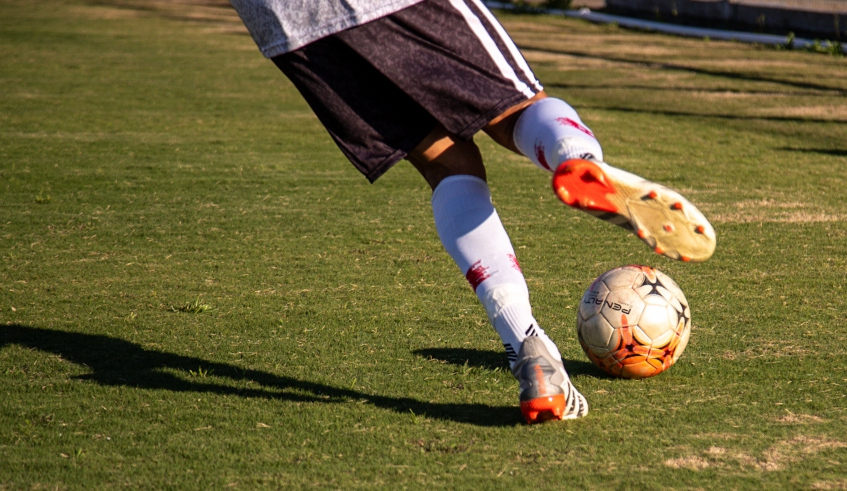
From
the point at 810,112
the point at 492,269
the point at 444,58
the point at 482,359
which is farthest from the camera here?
the point at 810,112

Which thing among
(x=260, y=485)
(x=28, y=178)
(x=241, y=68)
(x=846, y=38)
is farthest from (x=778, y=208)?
(x=846, y=38)

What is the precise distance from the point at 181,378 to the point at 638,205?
5.68 ft

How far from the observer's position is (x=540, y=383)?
254 cm

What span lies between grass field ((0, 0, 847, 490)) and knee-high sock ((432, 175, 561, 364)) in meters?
0.31

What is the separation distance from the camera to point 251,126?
363 inches

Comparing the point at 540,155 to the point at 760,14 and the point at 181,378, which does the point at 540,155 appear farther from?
the point at 760,14

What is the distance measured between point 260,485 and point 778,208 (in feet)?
15.0

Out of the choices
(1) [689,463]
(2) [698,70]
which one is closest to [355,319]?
(1) [689,463]

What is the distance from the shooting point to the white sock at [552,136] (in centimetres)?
239

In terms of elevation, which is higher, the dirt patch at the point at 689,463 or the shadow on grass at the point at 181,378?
the dirt patch at the point at 689,463

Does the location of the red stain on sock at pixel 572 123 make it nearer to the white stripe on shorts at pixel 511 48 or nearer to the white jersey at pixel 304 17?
the white stripe on shorts at pixel 511 48

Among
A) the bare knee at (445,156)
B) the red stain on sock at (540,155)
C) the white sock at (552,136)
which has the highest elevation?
the white sock at (552,136)

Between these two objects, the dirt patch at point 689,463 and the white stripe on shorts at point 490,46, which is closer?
the dirt patch at point 689,463

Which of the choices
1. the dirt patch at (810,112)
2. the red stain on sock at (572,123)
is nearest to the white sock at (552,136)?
the red stain on sock at (572,123)
